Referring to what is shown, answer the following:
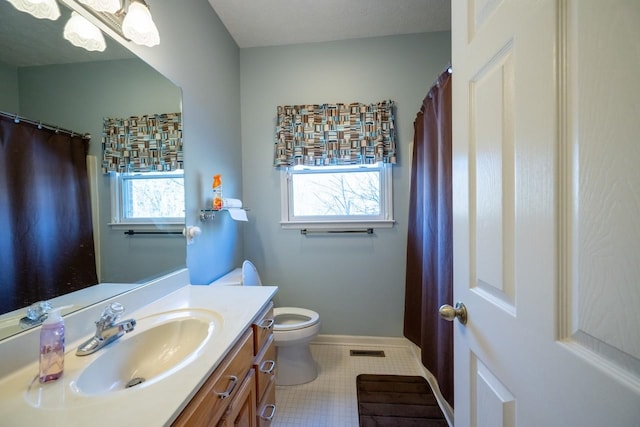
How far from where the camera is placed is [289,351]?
5.71 ft

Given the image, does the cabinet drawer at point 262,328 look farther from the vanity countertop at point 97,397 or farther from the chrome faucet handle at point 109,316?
the chrome faucet handle at point 109,316

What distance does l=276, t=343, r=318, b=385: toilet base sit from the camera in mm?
1716

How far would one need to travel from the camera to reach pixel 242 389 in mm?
896

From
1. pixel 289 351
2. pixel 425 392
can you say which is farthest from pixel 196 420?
pixel 425 392

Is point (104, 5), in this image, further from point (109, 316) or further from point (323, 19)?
point (323, 19)

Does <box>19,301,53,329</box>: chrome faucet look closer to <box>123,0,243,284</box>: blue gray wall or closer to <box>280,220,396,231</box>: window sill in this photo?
<box>123,0,243,284</box>: blue gray wall

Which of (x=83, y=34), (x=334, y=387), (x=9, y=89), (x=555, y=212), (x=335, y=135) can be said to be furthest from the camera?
(x=335, y=135)

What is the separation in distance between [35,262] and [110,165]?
1.39ft

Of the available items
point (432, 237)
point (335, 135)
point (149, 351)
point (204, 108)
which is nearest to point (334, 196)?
point (335, 135)

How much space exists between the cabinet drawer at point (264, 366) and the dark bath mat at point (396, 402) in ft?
2.21

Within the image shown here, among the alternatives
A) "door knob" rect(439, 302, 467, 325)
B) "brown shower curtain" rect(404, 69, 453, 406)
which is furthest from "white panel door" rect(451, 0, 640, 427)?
"brown shower curtain" rect(404, 69, 453, 406)

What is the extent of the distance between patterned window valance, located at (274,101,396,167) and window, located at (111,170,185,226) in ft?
3.07

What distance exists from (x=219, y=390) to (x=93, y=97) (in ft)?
3.66

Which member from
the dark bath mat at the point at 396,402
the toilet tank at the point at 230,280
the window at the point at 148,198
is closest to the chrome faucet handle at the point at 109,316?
the window at the point at 148,198
